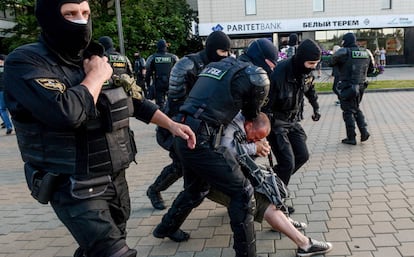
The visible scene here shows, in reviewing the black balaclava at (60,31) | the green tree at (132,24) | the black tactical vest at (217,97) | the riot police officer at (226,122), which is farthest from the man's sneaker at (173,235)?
the green tree at (132,24)

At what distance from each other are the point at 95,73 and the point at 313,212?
2.90 meters

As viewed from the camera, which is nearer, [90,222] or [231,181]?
[90,222]

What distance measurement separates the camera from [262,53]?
329cm

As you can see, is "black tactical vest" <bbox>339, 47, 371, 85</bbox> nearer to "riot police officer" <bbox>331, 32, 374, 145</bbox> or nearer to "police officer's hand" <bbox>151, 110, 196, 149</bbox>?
"riot police officer" <bbox>331, 32, 374, 145</bbox>

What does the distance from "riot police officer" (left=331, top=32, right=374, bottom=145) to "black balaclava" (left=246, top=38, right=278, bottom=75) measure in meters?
4.08

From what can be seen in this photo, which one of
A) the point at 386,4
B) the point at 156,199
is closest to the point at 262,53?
the point at 156,199

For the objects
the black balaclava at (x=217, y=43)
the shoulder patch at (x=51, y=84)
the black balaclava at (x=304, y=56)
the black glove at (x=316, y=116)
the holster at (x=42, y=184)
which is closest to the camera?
the shoulder patch at (x=51, y=84)

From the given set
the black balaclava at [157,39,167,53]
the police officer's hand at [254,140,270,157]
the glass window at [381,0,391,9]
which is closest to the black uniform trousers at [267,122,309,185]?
the police officer's hand at [254,140,270,157]

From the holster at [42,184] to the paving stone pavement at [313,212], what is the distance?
162 cm

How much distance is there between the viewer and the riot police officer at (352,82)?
6934 mm

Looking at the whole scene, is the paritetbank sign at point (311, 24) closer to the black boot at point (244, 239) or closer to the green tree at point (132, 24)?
the green tree at point (132, 24)

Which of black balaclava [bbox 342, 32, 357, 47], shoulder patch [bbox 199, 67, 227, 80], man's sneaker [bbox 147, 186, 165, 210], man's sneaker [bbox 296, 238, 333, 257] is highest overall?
shoulder patch [bbox 199, 67, 227, 80]

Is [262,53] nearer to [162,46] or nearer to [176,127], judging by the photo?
[176,127]

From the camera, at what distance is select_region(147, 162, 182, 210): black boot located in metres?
4.39
